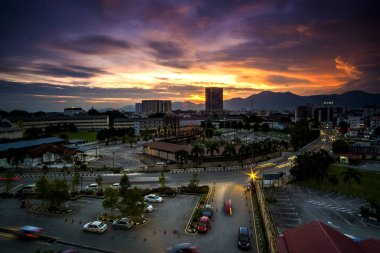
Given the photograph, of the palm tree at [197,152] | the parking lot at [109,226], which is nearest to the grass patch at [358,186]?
the palm tree at [197,152]

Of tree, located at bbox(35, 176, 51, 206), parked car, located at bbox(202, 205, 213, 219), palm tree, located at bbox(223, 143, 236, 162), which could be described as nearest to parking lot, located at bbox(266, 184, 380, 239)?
parked car, located at bbox(202, 205, 213, 219)

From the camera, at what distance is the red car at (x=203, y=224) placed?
87.9ft

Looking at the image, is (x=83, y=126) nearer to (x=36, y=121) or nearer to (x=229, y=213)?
(x=36, y=121)

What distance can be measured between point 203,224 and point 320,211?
1712cm

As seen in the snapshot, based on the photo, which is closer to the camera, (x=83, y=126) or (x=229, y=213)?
(x=229, y=213)

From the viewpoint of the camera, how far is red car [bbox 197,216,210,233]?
2678 centimetres

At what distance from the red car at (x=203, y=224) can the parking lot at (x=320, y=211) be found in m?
8.04

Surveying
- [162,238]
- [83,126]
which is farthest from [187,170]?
[83,126]

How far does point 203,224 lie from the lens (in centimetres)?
2730

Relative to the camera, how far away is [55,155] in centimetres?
6706

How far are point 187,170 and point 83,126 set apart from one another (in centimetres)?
12391

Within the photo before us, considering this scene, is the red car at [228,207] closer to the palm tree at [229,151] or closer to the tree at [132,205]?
the tree at [132,205]

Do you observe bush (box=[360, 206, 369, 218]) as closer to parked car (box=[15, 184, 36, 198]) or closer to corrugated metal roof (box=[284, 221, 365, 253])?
corrugated metal roof (box=[284, 221, 365, 253])

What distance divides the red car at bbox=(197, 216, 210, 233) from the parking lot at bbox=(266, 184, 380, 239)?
8041 millimetres
